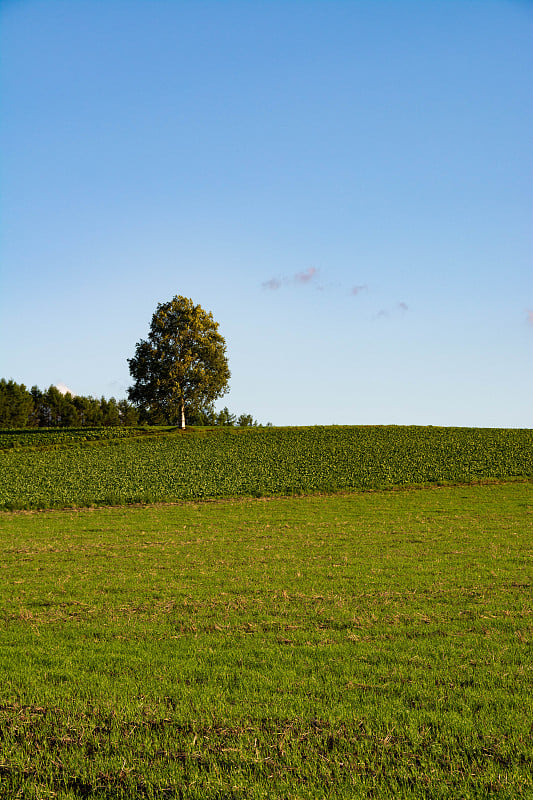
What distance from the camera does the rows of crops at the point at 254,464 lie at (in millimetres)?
36969

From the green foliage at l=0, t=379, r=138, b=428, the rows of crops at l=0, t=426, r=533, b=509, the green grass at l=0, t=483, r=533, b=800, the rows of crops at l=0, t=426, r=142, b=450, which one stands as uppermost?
the green foliage at l=0, t=379, r=138, b=428

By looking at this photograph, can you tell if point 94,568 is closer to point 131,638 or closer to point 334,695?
point 131,638

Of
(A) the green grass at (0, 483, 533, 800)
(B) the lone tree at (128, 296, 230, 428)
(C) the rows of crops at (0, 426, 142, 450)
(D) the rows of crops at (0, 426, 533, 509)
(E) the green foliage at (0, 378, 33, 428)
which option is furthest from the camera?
(E) the green foliage at (0, 378, 33, 428)

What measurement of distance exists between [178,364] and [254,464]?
32403 mm

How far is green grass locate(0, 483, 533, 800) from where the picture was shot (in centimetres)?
592

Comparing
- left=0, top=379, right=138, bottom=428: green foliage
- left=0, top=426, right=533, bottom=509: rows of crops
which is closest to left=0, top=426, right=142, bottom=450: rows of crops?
left=0, top=426, right=533, bottom=509: rows of crops

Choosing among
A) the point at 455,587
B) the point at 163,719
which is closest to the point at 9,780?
the point at 163,719

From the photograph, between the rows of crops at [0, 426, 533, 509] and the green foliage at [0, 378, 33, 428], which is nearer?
the rows of crops at [0, 426, 533, 509]

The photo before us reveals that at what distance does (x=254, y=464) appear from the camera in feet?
157

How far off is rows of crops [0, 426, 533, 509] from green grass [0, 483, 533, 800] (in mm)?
19409

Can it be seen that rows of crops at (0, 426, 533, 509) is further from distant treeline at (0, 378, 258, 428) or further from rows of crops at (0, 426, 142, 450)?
distant treeline at (0, 378, 258, 428)

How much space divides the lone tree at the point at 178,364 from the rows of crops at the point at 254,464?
869 cm

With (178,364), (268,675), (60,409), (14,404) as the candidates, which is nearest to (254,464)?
(178,364)

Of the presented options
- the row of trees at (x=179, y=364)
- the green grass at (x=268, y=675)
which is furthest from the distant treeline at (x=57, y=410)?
the green grass at (x=268, y=675)
